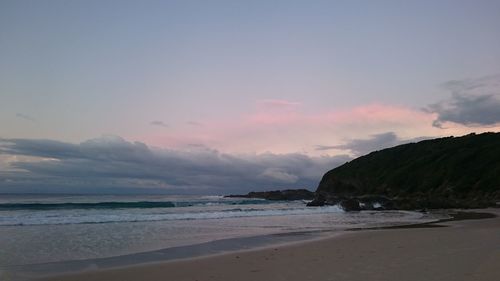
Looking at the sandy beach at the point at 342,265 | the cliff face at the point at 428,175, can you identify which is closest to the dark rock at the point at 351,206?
the cliff face at the point at 428,175

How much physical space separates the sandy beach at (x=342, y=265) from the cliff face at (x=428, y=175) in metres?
33.1

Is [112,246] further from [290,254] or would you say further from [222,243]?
[290,254]

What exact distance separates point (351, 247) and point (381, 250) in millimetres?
1435

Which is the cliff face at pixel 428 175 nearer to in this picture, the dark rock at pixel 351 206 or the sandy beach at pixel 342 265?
the dark rock at pixel 351 206

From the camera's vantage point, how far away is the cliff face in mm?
53516

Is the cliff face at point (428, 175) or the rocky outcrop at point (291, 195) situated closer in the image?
the cliff face at point (428, 175)

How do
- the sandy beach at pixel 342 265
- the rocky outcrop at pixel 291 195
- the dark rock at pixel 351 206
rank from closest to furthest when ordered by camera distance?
the sandy beach at pixel 342 265 < the dark rock at pixel 351 206 < the rocky outcrop at pixel 291 195

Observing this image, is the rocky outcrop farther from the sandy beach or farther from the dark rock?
the sandy beach

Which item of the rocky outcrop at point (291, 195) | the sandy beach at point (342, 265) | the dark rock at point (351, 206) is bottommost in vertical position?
the sandy beach at point (342, 265)

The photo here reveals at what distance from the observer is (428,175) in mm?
70312

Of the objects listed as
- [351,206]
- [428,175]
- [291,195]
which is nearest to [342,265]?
[351,206]

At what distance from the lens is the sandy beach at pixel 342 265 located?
29.4 ft

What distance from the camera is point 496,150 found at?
65.9 m

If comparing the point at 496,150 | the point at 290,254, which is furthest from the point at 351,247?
the point at 496,150
